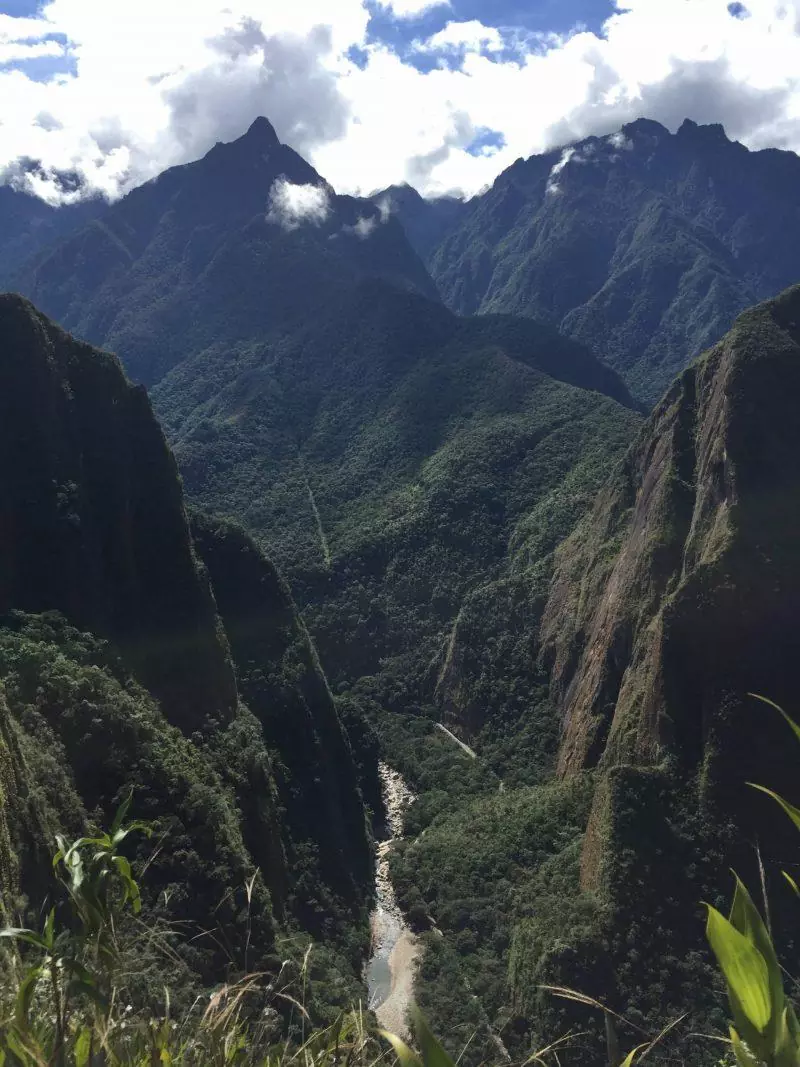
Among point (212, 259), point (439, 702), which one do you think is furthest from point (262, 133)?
point (439, 702)

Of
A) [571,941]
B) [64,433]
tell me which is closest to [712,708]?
[571,941]

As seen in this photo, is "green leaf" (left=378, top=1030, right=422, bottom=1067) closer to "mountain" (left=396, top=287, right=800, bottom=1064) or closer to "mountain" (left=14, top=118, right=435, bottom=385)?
"mountain" (left=396, top=287, right=800, bottom=1064)

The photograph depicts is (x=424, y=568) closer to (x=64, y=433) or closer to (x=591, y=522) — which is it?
(x=591, y=522)

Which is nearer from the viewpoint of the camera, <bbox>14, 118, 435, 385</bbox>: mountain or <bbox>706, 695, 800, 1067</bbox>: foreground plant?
<bbox>706, 695, 800, 1067</bbox>: foreground plant

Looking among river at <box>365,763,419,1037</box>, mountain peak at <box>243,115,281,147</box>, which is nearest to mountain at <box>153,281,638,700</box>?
river at <box>365,763,419,1037</box>

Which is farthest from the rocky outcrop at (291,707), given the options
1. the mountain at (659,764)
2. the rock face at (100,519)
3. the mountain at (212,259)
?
the mountain at (212,259)
